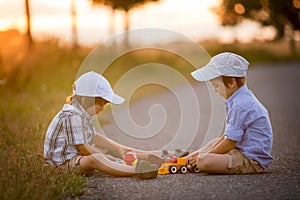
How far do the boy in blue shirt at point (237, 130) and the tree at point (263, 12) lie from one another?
29.1 m

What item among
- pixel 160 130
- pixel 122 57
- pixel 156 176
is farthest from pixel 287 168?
pixel 122 57

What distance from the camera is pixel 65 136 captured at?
6.52 meters

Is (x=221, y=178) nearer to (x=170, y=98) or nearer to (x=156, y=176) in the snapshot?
(x=156, y=176)

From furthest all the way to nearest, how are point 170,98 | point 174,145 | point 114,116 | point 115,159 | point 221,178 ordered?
point 170,98, point 114,116, point 174,145, point 115,159, point 221,178

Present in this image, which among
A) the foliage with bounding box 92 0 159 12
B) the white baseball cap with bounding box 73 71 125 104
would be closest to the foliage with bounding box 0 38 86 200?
the white baseball cap with bounding box 73 71 125 104

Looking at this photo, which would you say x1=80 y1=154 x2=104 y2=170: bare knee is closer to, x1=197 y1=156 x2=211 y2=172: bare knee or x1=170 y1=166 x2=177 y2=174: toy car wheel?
x1=170 y1=166 x2=177 y2=174: toy car wheel

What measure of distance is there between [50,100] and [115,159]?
5933mm

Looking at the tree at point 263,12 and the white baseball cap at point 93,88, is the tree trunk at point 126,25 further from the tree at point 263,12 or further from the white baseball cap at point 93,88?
the white baseball cap at point 93,88

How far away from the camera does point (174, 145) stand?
9023 mm

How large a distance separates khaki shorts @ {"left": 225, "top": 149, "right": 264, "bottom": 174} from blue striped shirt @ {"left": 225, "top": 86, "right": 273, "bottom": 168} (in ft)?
0.15

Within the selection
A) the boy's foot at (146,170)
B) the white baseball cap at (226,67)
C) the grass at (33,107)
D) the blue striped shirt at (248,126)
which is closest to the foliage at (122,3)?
the grass at (33,107)

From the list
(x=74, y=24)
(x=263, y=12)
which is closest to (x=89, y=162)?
(x=74, y=24)

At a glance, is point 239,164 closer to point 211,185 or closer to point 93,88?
point 211,185

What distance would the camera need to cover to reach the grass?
5734 millimetres
